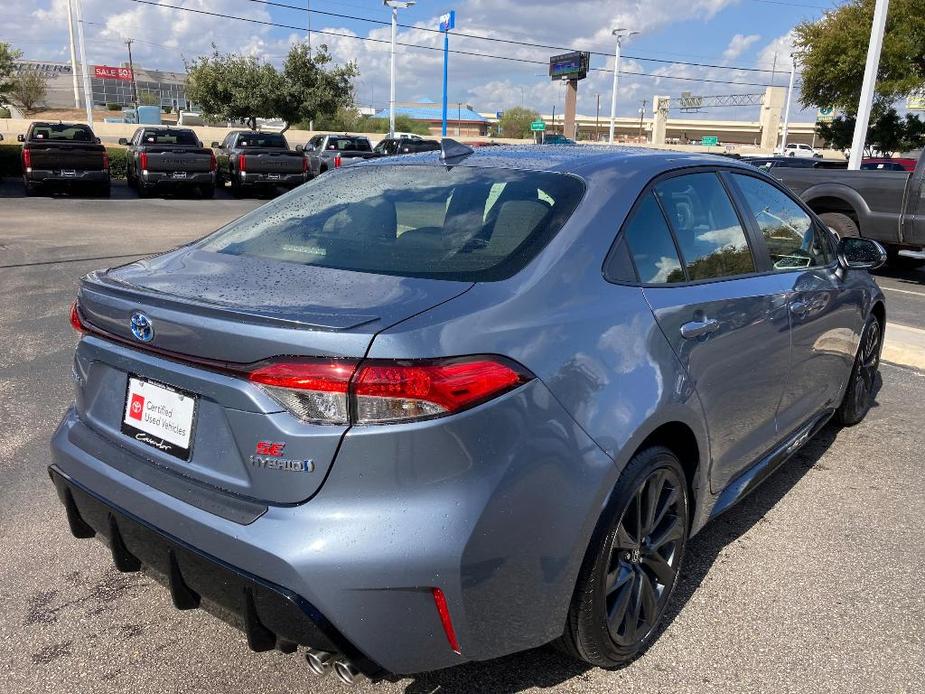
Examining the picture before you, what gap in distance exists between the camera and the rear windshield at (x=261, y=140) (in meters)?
23.3

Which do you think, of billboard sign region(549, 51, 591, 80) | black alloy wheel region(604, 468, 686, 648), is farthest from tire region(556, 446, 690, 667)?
billboard sign region(549, 51, 591, 80)

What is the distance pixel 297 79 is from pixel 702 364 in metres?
37.3

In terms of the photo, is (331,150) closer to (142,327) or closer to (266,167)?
(266,167)

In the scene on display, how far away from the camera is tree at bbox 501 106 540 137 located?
109500mm

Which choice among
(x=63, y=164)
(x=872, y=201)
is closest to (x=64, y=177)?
(x=63, y=164)

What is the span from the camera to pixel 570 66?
81.6 m

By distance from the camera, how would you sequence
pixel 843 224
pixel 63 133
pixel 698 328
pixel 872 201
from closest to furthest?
pixel 698 328 < pixel 872 201 < pixel 843 224 < pixel 63 133

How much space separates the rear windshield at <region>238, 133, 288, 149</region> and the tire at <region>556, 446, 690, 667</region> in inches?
879

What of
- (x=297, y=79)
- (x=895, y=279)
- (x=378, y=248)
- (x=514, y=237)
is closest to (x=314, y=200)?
(x=378, y=248)

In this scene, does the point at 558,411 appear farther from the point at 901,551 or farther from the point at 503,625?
the point at 901,551

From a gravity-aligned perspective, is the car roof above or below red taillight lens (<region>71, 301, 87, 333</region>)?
above

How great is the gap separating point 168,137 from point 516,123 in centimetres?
9409

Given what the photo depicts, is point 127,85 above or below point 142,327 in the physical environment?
above

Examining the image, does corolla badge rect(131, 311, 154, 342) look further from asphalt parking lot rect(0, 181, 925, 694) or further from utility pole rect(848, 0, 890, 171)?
utility pole rect(848, 0, 890, 171)
